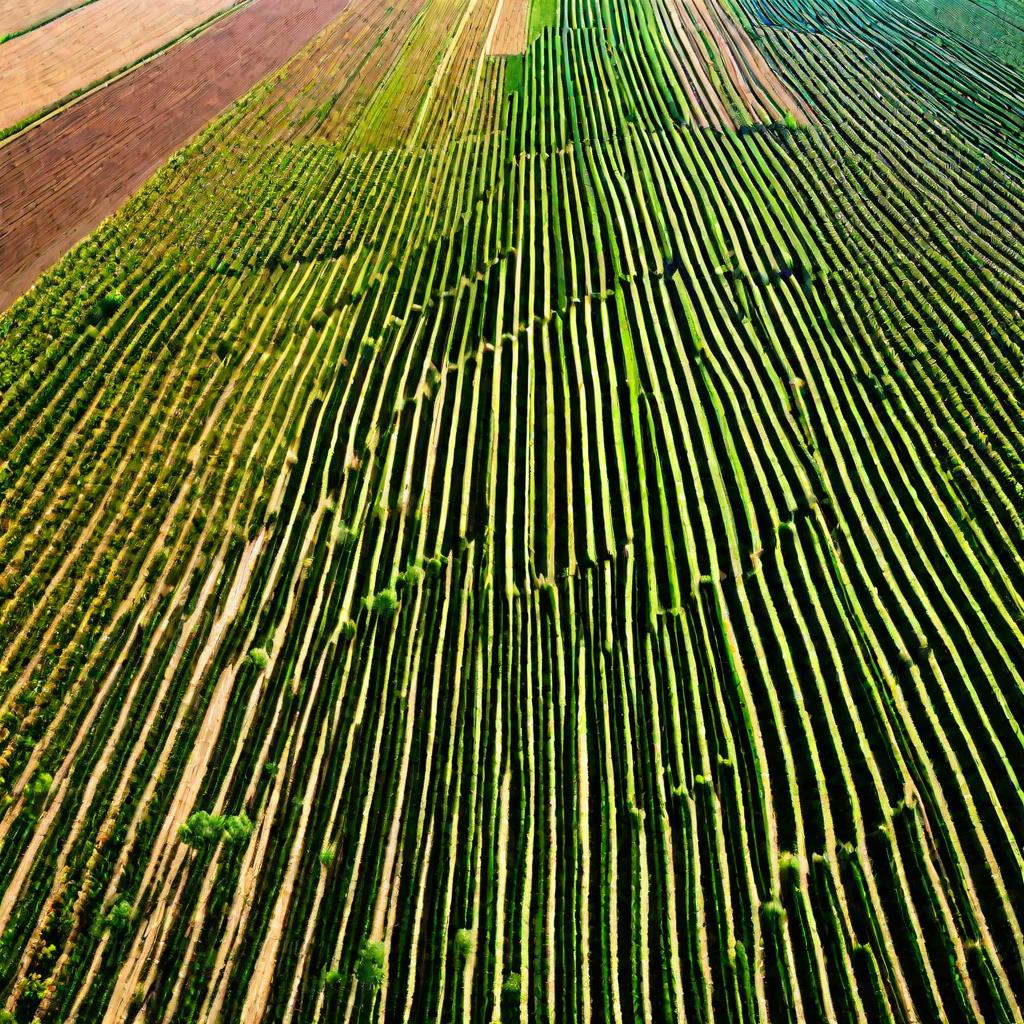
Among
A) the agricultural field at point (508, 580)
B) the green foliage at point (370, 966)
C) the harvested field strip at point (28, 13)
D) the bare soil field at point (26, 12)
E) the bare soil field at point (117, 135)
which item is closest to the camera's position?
the green foliage at point (370, 966)

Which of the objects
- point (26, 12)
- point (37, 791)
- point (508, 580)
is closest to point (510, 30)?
point (26, 12)

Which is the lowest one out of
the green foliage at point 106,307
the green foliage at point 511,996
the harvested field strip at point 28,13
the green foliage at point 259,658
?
the green foliage at point 511,996

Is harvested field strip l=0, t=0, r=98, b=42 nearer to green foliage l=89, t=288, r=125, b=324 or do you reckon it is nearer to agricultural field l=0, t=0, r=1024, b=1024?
agricultural field l=0, t=0, r=1024, b=1024

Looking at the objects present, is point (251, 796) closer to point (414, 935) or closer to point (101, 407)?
point (414, 935)

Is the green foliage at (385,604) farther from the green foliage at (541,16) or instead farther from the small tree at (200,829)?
the green foliage at (541,16)

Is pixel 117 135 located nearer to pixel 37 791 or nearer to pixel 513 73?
pixel 513 73

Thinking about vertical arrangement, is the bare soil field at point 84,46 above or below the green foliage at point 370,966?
above

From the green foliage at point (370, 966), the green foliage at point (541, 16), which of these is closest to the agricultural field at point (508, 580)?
the green foliage at point (370, 966)

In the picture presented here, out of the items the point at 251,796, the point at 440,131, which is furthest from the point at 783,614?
the point at 440,131
